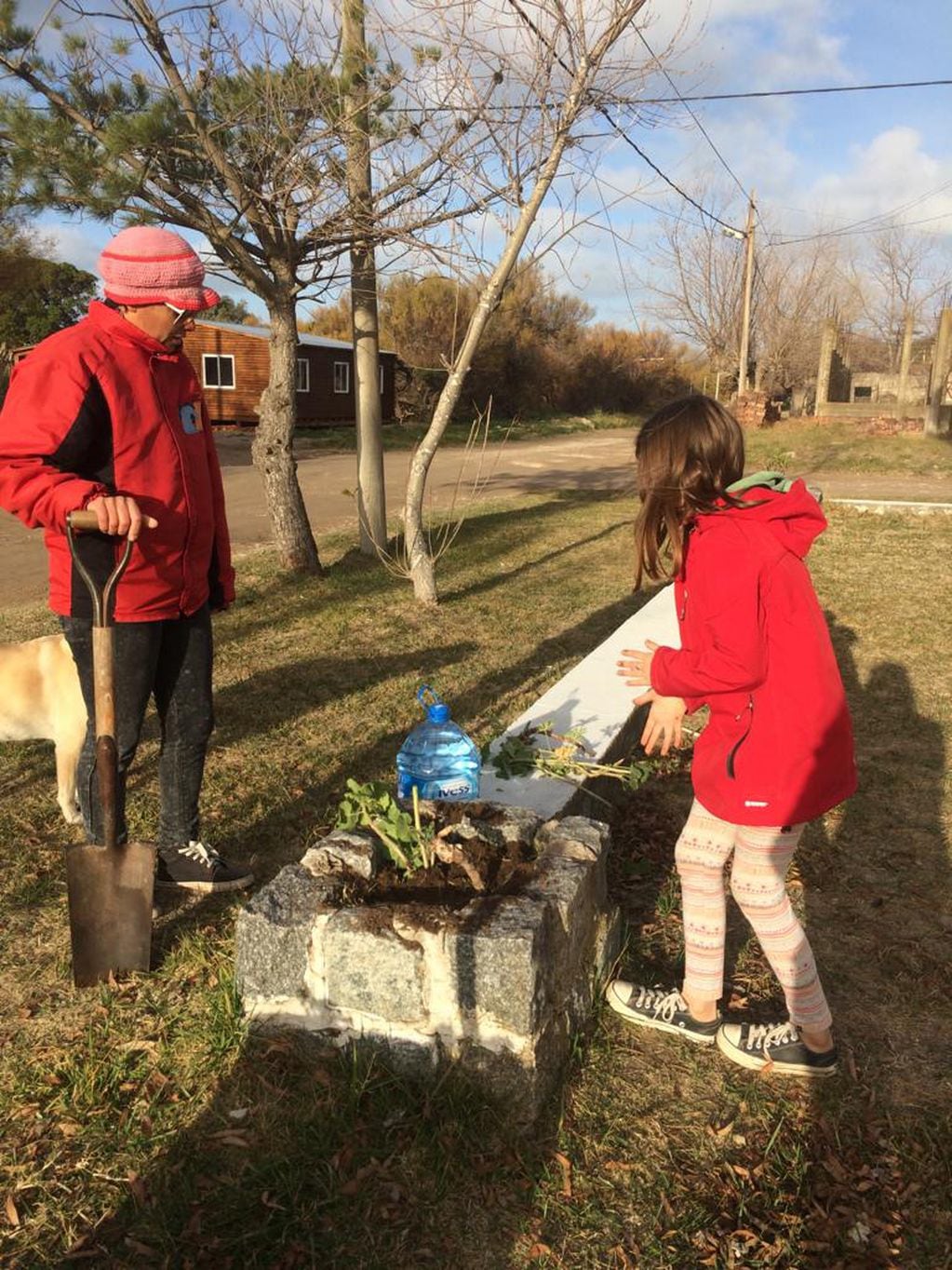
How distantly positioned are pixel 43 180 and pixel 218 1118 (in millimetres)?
6619

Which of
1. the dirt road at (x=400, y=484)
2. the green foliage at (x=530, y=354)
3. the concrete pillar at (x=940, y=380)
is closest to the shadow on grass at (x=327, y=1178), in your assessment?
the dirt road at (x=400, y=484)

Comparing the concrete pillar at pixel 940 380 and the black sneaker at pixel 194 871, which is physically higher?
the concrete pillar at pixel 940 380

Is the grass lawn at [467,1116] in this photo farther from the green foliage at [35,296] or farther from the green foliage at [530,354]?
the green foliage at [530,354]

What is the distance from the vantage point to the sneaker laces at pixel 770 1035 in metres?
2.64

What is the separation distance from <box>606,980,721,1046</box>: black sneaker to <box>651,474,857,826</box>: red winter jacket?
2.27ft

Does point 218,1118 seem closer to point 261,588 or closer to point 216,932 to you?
point 216,932

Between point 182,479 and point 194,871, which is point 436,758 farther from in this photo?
point 182,479

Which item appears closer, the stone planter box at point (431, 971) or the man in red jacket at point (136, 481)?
the stone planter box at point (431, 971)

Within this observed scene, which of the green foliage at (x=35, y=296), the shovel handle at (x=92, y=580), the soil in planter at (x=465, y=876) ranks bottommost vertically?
the soil in planter at (x=465, y=876)

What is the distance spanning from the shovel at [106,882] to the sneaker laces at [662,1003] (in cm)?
150

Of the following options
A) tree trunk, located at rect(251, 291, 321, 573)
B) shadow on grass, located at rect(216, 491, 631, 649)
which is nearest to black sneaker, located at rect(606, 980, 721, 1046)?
shadow on grass, located at rect(216, 491, 631, 649)

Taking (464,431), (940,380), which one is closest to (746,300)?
(940,380)

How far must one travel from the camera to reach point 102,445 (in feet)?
9.33

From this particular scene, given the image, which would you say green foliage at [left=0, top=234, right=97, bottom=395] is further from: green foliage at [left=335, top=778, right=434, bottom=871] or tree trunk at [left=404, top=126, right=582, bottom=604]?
green foliage at [left=335, top=778, right=434, bottom=871]
